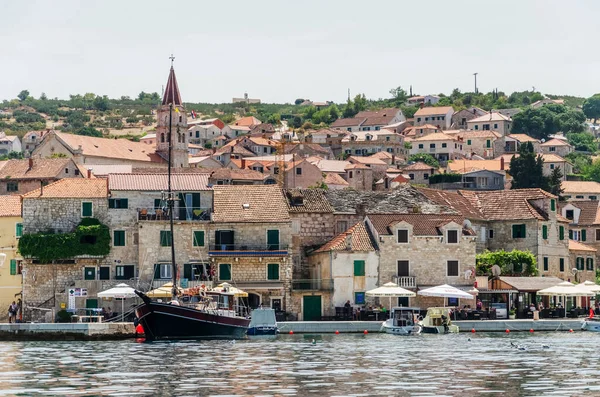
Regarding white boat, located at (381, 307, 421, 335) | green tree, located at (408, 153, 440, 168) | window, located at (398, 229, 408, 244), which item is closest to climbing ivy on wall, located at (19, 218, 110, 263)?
window, located at (398, 229, 408, 244)

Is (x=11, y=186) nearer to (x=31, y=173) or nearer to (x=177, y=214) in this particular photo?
(x=31, y=173)

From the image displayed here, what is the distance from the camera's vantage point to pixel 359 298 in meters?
78.4

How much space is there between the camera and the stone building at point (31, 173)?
406 ft

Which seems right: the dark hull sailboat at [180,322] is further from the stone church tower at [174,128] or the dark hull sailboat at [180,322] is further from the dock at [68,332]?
the stone church tower at [174,128]

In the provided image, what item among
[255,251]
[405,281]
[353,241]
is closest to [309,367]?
[255,251]

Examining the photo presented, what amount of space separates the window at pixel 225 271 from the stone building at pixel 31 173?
47840 millimetres

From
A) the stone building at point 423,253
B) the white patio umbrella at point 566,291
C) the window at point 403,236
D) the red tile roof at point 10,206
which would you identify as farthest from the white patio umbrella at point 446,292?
the red tile roof at point 10,206

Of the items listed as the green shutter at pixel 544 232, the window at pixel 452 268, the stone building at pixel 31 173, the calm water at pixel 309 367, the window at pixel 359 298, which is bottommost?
the calm water at pixel 309 367

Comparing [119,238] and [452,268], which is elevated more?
[119,238]

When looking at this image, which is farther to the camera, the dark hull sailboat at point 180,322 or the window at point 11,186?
the window at point 11,186

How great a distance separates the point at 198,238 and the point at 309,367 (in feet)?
109

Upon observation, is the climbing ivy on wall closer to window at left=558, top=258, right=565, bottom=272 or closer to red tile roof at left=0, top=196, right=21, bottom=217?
red tile roof at left=0, top=196, right=21, bottom=217

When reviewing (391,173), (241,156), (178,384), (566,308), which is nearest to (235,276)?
(566,308)

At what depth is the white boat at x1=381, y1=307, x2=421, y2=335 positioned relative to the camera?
224 feet
